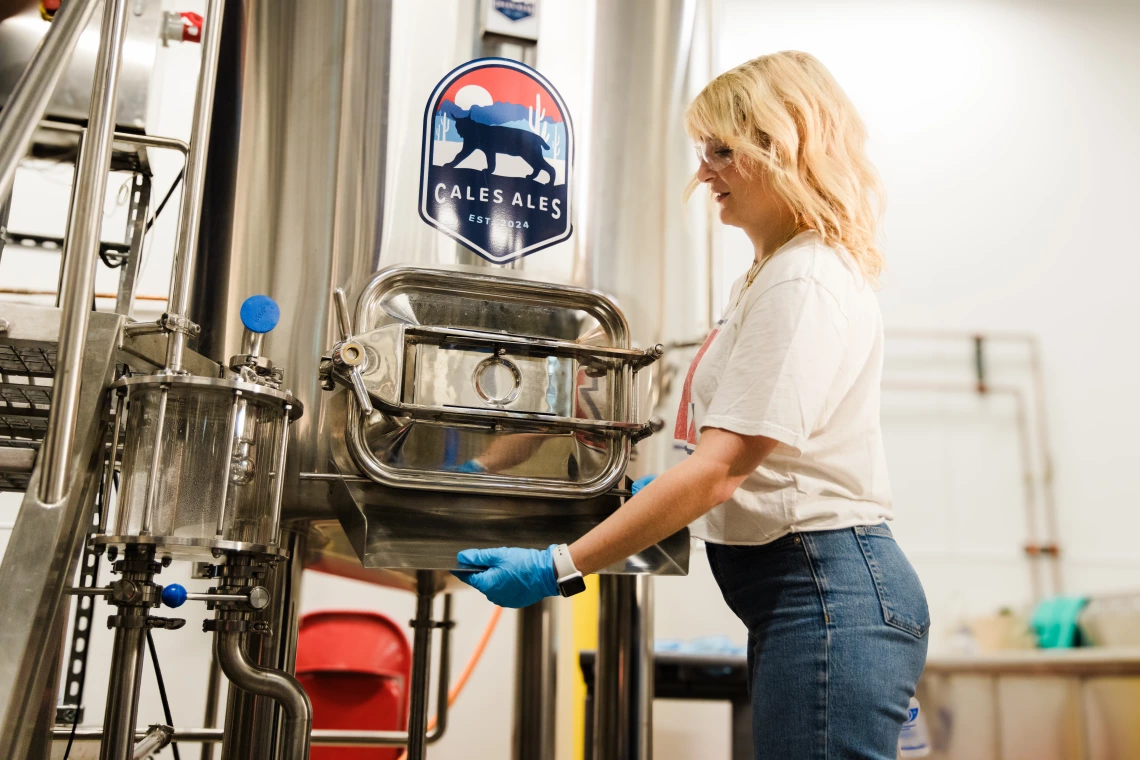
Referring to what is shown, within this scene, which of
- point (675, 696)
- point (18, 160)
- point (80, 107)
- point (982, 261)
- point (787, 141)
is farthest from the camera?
point (982, 261)

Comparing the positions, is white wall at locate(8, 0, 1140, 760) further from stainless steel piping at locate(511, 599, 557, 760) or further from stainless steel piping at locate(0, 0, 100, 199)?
stainless steel piping at locate(0, 0, 100, 199)

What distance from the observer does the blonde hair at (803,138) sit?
1.07m

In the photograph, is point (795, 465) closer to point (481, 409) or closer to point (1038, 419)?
point (481, 409)

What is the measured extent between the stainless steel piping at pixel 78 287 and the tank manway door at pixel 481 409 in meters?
0.29

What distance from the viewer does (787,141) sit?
1.07 metres

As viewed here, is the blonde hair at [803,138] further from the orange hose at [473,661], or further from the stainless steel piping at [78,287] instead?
the orange hose at [473,661]

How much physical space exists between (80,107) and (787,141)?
57.6 inches

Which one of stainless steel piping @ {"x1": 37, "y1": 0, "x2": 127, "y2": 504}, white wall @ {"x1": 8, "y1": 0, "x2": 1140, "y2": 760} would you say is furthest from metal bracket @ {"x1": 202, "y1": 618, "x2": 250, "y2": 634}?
white wall @ {"x1": 8, "y1": 0, "x2": 1140, "y2": 760}

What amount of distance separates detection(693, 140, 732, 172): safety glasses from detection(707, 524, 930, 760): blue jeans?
1.49 feet

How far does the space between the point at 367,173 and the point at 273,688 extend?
0.68 metres

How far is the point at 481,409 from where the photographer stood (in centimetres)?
121

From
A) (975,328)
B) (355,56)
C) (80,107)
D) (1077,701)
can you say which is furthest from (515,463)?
(975,328)

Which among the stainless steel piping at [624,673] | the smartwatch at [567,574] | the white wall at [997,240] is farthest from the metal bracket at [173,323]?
the white wall at [997,240]

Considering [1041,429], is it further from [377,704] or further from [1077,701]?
[377,704]
